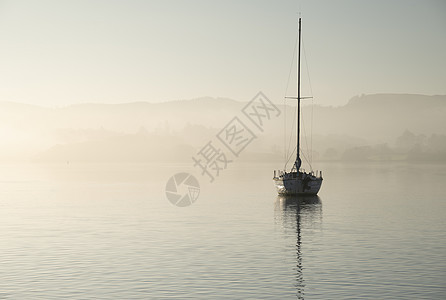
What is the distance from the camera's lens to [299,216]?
235 ft

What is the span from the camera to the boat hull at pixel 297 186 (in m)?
93.7

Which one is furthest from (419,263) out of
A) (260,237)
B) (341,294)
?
(260,237)

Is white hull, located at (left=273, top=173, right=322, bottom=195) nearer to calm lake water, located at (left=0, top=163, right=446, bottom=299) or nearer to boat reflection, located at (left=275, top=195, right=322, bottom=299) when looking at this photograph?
boat reflection, located at (left=275, top=195, right=322, bottom=299)

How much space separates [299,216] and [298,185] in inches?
903

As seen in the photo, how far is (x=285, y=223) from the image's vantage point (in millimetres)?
64000

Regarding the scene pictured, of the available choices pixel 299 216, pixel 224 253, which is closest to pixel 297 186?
pixel 299 216

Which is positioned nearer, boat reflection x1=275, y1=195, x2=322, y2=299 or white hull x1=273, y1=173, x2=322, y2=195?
boat reflection x1=275, y1=195, x2=322, y2=299

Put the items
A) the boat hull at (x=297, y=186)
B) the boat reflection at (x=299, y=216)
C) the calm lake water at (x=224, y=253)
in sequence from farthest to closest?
the boat hull at (x=297, y=186)
the boat reflection at (x=299, y=216)
the calm lake water at (x=224, y=253)

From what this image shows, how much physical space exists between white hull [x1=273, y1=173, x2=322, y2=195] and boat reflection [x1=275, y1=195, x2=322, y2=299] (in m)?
1.11

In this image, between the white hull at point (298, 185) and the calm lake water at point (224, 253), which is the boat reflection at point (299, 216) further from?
the white hull at point (298, 185)

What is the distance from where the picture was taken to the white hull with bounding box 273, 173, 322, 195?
93.8 m

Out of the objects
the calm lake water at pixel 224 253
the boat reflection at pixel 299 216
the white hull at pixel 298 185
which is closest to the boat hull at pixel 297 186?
the white hull at pixel 298 185

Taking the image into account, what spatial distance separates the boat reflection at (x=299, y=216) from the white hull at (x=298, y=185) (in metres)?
1.11

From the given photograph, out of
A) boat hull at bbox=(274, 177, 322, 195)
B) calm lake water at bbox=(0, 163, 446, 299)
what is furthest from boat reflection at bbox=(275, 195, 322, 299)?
boat hull at bbox=(274, 177, 322, 195)
